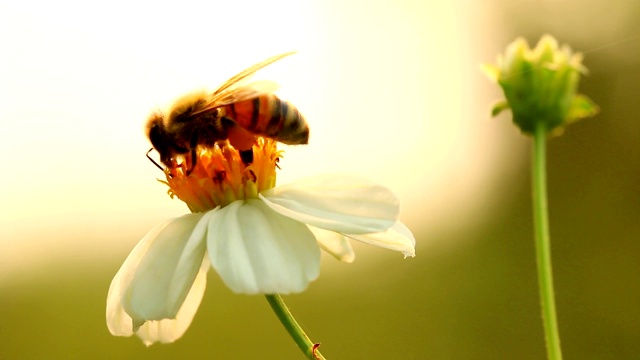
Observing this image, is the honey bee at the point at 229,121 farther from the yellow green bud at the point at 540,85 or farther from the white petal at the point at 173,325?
the yellow green bud at the point at 540,85

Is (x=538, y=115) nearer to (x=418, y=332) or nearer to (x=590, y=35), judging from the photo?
(x=418, y=332)

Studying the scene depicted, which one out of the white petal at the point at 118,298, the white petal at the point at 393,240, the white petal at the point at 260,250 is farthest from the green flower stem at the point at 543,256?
the white petal at the point at 118,298

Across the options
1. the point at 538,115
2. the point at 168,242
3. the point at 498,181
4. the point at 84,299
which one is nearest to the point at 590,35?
the point at 498,181

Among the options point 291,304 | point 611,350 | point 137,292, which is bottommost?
point 611,350

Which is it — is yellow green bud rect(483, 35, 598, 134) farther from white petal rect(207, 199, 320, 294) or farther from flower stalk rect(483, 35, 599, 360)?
white petal rect(207, 199, 320, 294)

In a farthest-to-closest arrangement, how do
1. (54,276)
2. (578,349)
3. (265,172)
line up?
(54,276) → (578,349) → (265,172)

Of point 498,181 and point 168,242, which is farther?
point 498,181

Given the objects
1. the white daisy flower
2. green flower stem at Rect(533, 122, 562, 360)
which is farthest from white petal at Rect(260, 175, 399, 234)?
green flower stem at Rect(533, 122, 562, 360)
